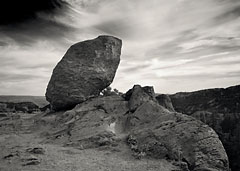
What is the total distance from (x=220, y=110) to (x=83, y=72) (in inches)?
648

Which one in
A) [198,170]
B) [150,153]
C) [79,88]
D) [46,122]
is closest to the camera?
[198,170]

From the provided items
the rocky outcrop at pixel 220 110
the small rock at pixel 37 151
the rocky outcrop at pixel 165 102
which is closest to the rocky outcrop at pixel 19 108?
the rocky outcrop at pixel 220 110

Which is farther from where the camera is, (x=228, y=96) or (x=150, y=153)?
(x=228, y=96)

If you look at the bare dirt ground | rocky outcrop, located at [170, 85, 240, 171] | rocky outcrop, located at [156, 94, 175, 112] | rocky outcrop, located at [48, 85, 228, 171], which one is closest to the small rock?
Result: the bare dirt ground

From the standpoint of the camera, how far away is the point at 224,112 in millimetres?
25531

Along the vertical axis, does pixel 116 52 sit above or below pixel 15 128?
above

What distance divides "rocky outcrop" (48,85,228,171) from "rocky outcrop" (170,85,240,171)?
904cm

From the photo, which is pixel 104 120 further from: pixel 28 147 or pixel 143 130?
pixel 28 147

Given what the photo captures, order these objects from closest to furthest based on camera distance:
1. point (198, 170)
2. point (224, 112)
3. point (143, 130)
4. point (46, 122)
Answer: point (198, 170) < point (143, 130) < point (46, 122) < point (224, 112)

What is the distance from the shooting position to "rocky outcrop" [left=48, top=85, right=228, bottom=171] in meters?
12.8

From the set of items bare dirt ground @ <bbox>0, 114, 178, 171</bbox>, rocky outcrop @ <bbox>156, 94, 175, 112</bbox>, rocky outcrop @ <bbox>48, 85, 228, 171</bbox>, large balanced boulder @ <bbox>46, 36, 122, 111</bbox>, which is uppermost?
large balanced boulder @ <bbox>46, 36, 122, 111</bbox>

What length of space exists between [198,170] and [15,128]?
55.6 ft

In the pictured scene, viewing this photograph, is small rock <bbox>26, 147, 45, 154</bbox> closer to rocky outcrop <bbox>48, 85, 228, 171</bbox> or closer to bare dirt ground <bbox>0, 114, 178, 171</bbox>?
bare dirt ground <bbox>0, 114, 178, 171</bbox>

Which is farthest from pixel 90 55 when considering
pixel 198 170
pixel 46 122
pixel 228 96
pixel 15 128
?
pixel 228 96
